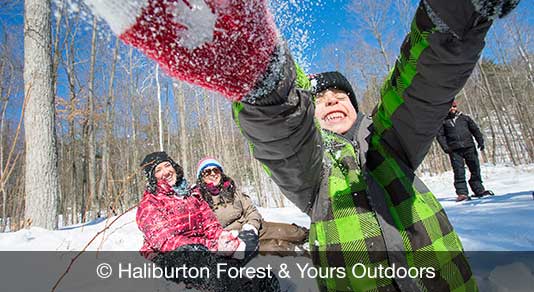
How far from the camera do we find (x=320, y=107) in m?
1.49

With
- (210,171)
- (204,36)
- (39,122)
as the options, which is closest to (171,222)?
(210,171)

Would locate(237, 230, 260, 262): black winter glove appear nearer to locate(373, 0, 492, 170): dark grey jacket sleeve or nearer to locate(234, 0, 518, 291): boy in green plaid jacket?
locate(234, 0, 518, 291): boy in green plaid jacket

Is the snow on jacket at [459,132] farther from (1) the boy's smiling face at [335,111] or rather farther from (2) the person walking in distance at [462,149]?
(1) the boy's smiling face at [335,111]

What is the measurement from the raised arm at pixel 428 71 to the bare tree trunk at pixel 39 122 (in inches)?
222

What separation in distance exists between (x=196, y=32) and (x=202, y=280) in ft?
8.06

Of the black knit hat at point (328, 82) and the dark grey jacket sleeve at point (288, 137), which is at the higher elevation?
the black knit hat at point (328, 82)

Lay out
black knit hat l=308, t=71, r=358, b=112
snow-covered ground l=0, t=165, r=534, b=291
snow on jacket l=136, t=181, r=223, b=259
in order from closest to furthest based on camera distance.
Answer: black knit hat l=308, t=71, r=358, b=112, snow-covered ground l=0, t=165, r=534, b=291, snow on jacket l=136, t=181, r=223, b=259

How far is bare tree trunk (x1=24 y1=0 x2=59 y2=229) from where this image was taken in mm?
4887

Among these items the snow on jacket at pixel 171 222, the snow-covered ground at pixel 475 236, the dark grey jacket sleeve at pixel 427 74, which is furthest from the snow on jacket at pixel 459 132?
the dark grey jacket sleeve at pixel 427 74

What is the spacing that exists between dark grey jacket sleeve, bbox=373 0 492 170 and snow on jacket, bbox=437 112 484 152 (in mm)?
5125

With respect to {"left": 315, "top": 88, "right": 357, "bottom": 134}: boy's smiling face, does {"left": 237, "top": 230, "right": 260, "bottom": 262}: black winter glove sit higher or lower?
lower

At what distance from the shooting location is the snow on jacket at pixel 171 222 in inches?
97.6

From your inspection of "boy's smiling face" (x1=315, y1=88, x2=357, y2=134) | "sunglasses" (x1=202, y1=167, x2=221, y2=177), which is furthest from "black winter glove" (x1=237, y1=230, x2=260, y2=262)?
"boy's smiling face" (x1=315, y1=88, x2=357, y2=134)

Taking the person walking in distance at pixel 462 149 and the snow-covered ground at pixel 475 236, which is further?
the person walking in distance at pixel 462 149
